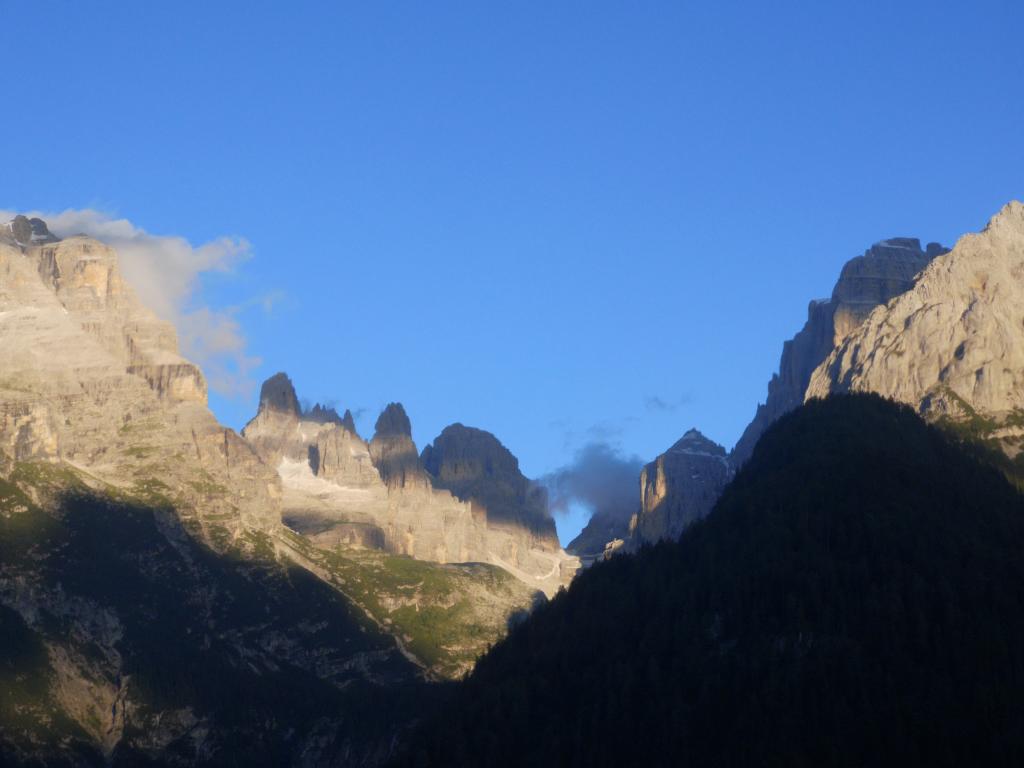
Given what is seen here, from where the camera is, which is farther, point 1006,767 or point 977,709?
point 977,709

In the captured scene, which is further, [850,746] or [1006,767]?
[850,746]

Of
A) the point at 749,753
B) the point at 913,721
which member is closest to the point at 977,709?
the point at 913,721

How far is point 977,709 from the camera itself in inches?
7667

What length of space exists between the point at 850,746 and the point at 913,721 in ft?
21.3

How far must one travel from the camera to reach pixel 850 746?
193m

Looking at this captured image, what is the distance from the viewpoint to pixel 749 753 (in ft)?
652

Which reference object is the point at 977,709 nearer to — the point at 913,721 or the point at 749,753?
the point at 913,721

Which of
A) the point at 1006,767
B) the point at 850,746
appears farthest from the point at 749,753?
the point at 1006,767

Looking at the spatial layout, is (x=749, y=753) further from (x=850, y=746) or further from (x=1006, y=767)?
(x=1006, y=767)

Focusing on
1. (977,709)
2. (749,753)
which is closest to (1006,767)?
(977,709)

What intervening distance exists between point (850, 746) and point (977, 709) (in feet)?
41.3

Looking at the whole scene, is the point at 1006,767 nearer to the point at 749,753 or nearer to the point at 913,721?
the point at 913,721

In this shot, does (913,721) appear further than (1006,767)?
Yes
